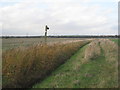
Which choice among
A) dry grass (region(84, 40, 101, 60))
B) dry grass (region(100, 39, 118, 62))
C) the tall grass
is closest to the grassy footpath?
the tall grass

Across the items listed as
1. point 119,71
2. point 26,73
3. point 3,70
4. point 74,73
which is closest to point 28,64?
point 26,73

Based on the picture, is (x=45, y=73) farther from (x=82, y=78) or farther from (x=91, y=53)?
(x=91, y=53)

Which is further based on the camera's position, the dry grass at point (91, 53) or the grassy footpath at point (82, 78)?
the dry grass at point (91, 53)

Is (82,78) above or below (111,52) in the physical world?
below

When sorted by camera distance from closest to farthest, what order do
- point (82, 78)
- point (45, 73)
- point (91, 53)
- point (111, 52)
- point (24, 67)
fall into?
point (24, 67) < point (82, 78) < point (45, 73) < point (91, 53) < point (111, 52)

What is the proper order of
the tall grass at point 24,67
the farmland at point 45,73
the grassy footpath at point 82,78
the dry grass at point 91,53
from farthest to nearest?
the dry grass at point 91,53
the grassy footpath at point 82,78
the farmland at point 45,73
the tall grass at point 24,67

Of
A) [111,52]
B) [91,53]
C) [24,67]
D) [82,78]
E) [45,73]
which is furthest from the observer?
[111,52]

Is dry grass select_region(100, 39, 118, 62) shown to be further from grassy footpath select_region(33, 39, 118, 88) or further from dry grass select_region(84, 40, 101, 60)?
grassy footpath select_region(33, 39, 118, 88)

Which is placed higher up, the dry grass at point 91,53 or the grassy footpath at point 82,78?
the dry grass at point 91,53

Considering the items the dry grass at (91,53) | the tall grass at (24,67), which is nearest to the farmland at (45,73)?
the tall grass at (24,67)

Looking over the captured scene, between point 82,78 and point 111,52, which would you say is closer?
point 82,78

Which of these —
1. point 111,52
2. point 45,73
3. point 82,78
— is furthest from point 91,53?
point 82,78

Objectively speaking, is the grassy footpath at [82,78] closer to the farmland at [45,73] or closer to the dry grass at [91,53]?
the farmland at [45,73]

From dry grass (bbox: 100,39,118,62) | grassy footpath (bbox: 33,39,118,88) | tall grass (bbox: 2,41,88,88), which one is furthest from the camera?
dry grass (bbox: 100,39,118,62)
